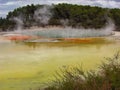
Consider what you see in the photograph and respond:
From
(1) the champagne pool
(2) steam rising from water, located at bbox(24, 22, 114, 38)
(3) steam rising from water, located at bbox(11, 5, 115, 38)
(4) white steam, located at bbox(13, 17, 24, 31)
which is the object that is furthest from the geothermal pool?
(4) white steam, located at bbox(13, 17, 24, 31)

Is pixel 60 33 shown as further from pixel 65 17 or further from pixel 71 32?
pixel 65 17

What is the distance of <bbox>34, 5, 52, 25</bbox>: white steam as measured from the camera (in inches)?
1055

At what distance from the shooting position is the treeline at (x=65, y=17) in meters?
26.5

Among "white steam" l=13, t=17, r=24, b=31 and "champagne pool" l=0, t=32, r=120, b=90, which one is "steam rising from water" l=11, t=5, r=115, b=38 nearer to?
"white steam" l=13, t=17, r=24, b=31

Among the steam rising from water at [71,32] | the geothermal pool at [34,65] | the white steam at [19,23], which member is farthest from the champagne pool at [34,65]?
the white steam at [19,23]

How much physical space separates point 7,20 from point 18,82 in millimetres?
19357

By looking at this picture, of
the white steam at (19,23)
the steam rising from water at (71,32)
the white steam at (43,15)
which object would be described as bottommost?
the steam rising from water at (71,32)

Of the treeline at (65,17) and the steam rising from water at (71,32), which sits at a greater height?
the treeline at (65,17)

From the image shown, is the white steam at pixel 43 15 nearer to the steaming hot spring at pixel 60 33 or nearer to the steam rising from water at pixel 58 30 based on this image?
the steam rising from water at pixel 58 30

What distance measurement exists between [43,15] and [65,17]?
1630 mm

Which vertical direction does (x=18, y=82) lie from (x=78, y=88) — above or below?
below

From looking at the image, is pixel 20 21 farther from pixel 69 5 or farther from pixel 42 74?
pixel 42 74

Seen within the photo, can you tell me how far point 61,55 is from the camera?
1279 cm

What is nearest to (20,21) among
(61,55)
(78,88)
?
(61,55)
